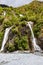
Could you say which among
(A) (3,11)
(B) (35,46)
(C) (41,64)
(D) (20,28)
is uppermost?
(A) (3,11)

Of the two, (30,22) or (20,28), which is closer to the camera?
(20,28)

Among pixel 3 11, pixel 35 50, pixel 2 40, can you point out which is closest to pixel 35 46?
pixel 35 50

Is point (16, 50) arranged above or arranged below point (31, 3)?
below

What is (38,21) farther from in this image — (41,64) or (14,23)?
(41,64)

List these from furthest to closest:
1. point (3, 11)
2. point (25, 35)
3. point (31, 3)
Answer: point (31, 3) → point (3, 11) → point (25, 35)

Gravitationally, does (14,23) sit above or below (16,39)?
above

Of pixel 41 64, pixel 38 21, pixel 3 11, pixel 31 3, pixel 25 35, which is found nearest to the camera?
pixel 41 64

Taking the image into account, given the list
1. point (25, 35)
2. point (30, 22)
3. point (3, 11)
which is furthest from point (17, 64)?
point (3, 11)

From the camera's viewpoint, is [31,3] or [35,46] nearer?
[35,46]

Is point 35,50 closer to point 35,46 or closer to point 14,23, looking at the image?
point 35,46
